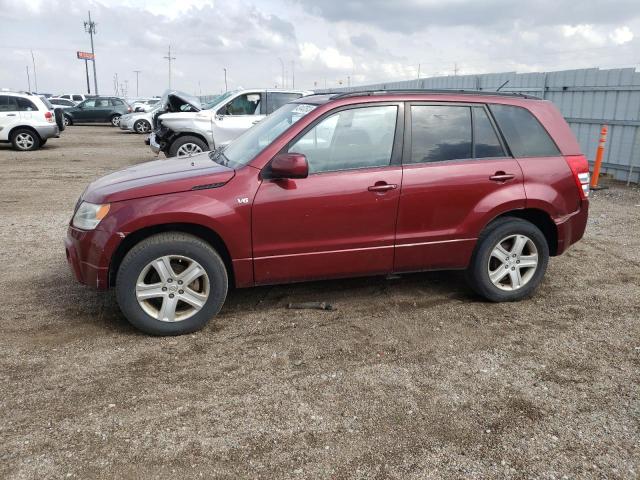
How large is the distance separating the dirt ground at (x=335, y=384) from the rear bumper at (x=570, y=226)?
0.52m

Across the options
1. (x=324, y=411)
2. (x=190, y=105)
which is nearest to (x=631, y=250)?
(x=324, y=411)

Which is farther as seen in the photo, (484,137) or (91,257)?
(484,137)

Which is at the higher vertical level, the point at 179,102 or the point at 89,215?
the point at 179,102

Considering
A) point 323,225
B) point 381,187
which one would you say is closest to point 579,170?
point 381,187

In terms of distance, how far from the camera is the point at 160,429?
9.21ft

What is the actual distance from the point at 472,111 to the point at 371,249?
1453 millimetres

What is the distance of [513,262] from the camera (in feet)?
14.6

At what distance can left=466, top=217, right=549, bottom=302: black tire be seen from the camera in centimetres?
433

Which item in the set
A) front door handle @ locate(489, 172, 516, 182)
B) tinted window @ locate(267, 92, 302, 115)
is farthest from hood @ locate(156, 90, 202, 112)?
front door handle @ locate(489, 172, 516, 182)

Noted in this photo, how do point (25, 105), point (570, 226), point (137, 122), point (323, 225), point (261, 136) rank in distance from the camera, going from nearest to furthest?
point (323, 225)
point (261, 136)
point (570, 226)
point (25, 105)
point (137, 122)

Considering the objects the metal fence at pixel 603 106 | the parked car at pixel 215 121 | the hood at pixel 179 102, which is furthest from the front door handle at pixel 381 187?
the hood at pixel 179 102

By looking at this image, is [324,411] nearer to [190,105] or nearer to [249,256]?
[249,256]

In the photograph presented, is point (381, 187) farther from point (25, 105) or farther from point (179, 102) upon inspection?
point (25, 105)

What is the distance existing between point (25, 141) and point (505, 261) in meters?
16.7
